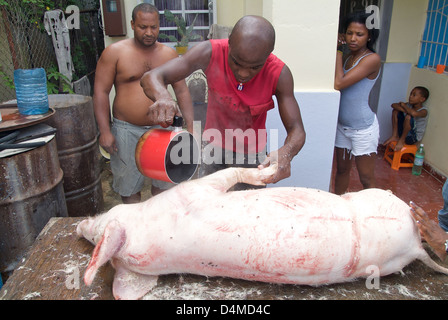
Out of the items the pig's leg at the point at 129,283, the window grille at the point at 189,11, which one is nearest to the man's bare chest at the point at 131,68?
the pig's leg at the point at 129,283

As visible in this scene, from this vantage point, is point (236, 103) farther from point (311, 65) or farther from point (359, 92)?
point (359, 92)

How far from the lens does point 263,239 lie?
1724mm

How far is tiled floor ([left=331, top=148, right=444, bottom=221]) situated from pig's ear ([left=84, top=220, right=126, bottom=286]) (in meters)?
3.38

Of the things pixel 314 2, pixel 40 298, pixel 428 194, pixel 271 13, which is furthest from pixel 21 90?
pixel 428 194

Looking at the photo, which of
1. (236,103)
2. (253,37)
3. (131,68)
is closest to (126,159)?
(131,68)

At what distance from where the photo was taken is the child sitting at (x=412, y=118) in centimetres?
489

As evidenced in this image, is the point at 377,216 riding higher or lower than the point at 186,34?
lower

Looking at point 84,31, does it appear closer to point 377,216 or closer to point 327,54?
point 327,54

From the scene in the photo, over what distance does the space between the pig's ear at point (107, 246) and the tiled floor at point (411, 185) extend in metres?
3.38

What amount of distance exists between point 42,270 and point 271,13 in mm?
2658

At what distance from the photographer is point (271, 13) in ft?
10.3

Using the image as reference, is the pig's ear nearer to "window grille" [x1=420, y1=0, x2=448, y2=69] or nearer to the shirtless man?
the shirtless man

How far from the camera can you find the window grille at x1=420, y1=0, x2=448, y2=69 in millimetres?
4730
